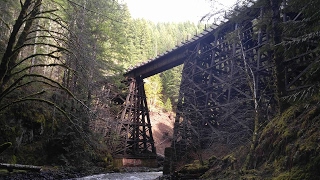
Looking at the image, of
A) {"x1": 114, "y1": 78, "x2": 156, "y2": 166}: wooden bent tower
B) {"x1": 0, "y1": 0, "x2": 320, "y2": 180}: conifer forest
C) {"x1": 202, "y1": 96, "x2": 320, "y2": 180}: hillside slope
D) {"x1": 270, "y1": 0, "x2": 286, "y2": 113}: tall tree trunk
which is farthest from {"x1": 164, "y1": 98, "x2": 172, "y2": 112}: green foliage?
{"x1": 270, "y1": 0, "x2": 286, "y2": 113}: tall tree trunk

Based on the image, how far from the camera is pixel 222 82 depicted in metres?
11.1

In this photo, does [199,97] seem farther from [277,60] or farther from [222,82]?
[277,60]

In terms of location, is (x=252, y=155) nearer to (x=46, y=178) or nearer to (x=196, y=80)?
(x=46, y=178)

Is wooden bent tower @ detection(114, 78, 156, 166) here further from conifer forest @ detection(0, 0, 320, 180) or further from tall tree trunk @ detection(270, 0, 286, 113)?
tall tree trunk @ detection(270, 0, 286, 113)

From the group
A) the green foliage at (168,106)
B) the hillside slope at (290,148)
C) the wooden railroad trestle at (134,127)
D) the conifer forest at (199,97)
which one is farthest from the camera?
the green foliage at (168,106)

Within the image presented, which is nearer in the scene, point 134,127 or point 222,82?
point 222,82

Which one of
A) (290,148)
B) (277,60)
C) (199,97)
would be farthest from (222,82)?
(290,148)

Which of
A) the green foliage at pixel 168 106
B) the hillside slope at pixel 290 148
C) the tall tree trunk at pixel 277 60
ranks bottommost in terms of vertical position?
the hillside slope at pixel 290 148

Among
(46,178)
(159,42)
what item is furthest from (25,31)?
(159,42)

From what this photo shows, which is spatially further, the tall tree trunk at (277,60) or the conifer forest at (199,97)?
the tall tree trunk at (277,60)

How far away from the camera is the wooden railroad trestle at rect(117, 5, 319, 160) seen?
782 cm

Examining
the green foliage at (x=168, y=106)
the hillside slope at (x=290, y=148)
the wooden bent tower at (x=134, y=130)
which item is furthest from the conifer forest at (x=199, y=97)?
the green foliage at (x=168, y=106)

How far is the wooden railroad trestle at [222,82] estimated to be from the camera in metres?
7.82

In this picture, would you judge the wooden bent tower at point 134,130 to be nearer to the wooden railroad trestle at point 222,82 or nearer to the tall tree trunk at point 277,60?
the wooden railroad trestle at point 222,82
